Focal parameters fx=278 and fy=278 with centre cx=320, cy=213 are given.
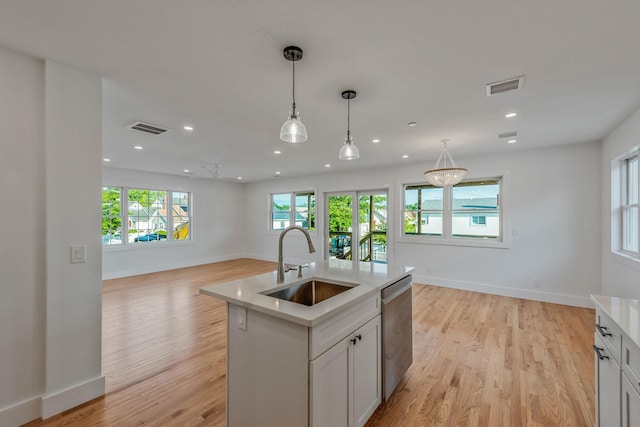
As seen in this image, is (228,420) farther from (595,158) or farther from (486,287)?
(595,158)

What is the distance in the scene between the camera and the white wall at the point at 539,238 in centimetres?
409

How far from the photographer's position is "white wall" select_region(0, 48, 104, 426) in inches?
71.6

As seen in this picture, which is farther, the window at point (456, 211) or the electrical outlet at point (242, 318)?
the window at point (456, 211)

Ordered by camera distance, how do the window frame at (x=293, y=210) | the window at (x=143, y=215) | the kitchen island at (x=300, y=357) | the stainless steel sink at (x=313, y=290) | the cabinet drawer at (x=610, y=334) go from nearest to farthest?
1. the cabinet drawer at (x=610, y=334)
2. the kitchen island at (x=300, y=357)
3. the stainless steel sink at (x=313, y=290)
4. the window at (x=143, y=215)
5. the window frame at (x=293, y=210)

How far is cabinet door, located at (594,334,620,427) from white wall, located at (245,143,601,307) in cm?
343

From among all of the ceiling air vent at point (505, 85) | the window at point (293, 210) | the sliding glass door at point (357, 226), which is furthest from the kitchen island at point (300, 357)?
the window at point (293, 210)

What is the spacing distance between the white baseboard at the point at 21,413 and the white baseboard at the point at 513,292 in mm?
5324

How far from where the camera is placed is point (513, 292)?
4.60 metres

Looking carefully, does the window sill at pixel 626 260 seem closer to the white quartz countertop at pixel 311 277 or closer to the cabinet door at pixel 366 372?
the white quartz countertop at pixel 311 277

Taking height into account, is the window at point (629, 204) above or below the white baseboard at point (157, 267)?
above

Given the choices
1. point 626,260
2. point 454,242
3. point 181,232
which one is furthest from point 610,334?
point 181,232

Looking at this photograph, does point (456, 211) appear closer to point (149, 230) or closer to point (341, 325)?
point (341, 325)

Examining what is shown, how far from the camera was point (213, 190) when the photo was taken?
26.7 ft

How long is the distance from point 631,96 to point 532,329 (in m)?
2.60
